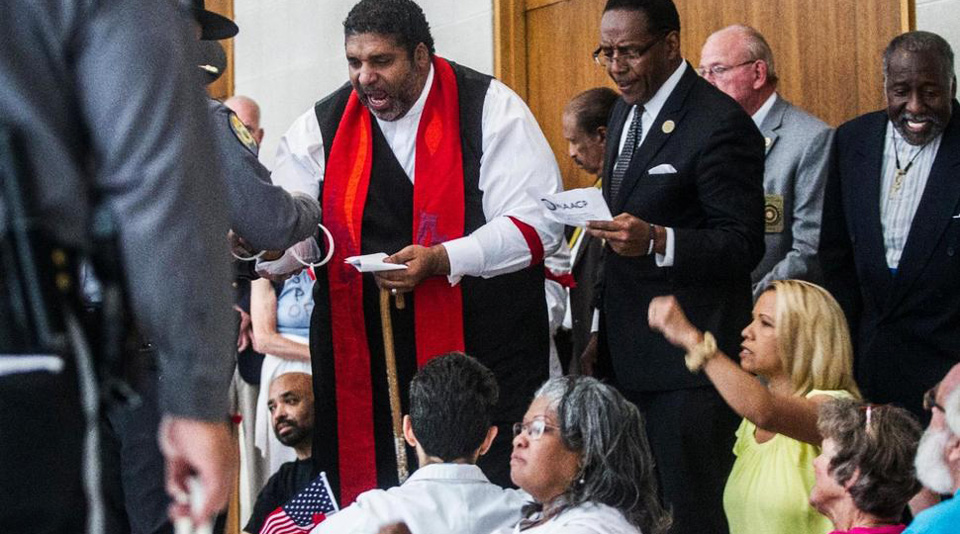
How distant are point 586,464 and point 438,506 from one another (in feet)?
1.18

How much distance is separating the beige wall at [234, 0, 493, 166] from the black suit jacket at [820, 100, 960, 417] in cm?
257

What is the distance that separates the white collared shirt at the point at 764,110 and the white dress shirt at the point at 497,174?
80 cm

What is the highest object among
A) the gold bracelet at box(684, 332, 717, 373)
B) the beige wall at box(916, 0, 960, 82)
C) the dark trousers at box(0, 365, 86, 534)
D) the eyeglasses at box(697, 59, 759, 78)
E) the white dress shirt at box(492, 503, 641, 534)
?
the beige wall at box(916, 0, 960, 82)

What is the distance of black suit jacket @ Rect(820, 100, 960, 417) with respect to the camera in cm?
423

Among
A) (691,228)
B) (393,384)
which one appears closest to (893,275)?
(691,228)

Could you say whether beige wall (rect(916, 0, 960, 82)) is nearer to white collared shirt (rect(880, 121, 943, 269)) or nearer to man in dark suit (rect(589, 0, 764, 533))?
white collared shirt (rect(880, 121, 943, 269))

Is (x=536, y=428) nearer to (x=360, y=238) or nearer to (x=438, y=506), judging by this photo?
(x=438, y=506)

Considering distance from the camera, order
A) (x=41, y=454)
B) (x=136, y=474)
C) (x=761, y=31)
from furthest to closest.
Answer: (x=761, y=31) < (x=136, y=474) < (x=41, y=454)

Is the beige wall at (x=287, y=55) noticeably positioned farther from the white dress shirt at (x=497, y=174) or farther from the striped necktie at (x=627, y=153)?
the striped necktie at (x=627, y=153)

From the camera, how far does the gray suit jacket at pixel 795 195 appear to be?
181 inches

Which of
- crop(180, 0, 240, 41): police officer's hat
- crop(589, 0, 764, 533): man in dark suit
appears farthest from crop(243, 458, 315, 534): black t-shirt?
crop(180, 0, 240, 41): police officer's hat

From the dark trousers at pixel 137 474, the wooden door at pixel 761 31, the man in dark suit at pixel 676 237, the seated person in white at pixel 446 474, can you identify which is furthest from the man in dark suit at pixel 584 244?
the dark trousers at pixel 137 474

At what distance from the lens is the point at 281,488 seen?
493 cm

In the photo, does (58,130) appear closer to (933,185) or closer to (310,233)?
(310,233)
